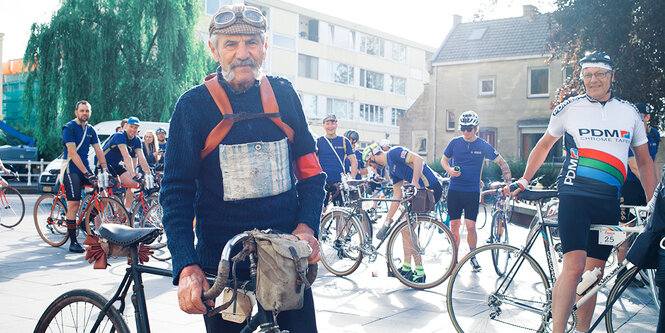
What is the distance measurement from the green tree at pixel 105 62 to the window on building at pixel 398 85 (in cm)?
3714

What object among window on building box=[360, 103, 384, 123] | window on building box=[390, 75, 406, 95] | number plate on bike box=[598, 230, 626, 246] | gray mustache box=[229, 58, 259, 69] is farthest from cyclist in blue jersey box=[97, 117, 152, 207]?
window on building box=[390, 75, 406, 95]

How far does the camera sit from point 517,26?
37281 millimetres

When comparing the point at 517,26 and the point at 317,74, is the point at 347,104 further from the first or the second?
the point at 517,26

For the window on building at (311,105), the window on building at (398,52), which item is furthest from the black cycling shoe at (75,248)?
the window on building at (398,52)

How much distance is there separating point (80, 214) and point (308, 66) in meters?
42.3

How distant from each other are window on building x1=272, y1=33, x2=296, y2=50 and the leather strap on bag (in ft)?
151

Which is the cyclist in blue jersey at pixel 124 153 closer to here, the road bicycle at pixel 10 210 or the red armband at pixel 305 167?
the road bicycle at pixel 10 210

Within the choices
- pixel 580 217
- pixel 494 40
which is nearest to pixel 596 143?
pixel 580 217

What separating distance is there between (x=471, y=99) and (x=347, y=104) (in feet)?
63.5

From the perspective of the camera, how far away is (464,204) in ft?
27.5

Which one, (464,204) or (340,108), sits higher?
(340,108)

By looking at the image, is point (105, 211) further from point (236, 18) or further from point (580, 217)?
point (236, 18)

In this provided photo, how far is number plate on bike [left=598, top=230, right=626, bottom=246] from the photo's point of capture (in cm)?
412

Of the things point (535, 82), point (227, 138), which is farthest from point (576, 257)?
point (535, 82)
